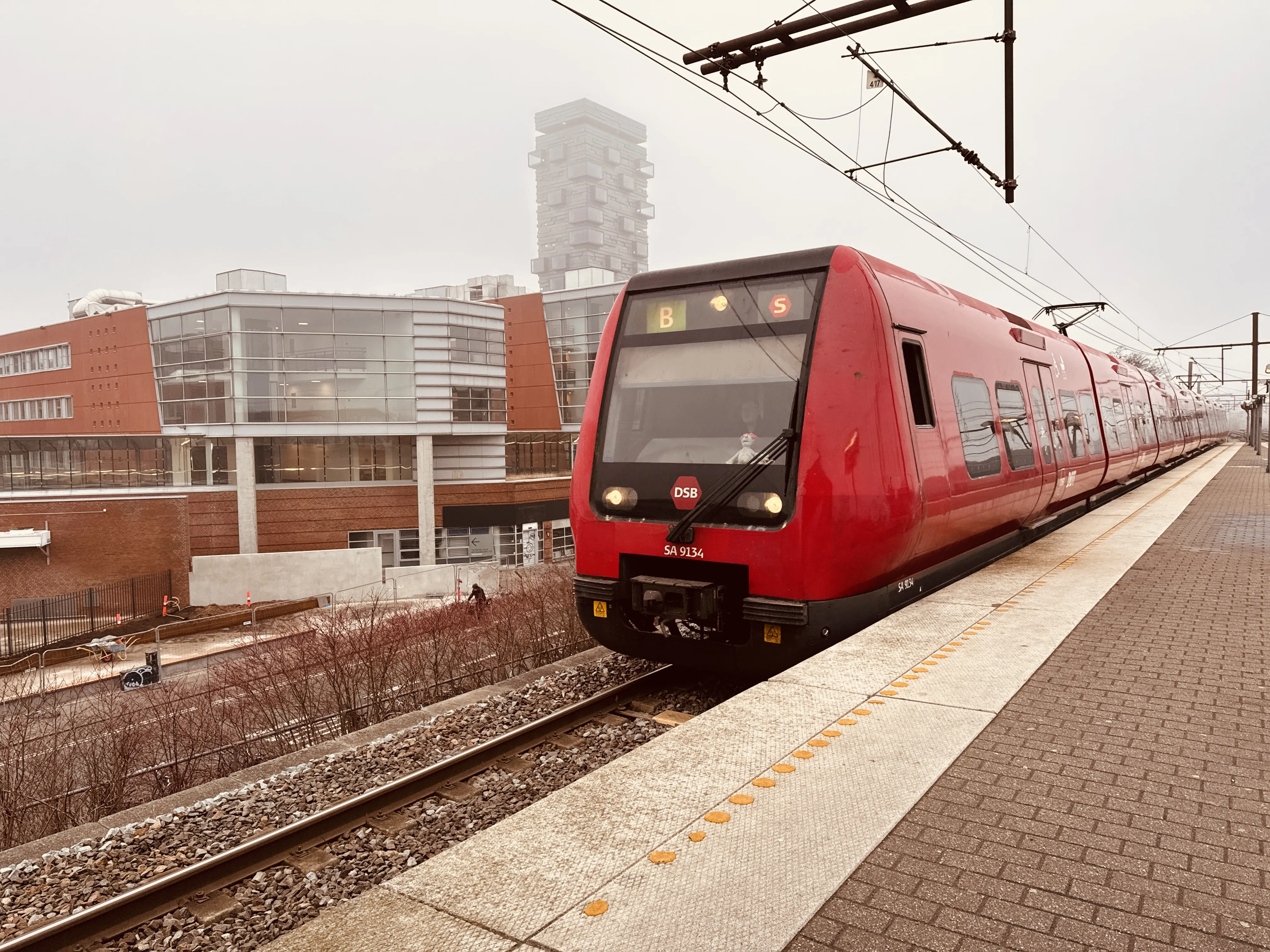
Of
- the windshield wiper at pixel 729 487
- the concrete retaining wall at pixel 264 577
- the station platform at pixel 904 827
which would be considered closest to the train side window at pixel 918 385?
the windshield wiper at pixel 729 487

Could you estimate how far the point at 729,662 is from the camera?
675 cm

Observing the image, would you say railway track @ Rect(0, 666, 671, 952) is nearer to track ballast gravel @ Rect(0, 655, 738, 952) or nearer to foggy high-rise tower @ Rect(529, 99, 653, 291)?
track ballast gravel @ Rect(0, 655, 738, 952)

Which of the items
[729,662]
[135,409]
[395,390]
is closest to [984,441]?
[729,662]

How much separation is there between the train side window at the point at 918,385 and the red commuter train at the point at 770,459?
0.08ft

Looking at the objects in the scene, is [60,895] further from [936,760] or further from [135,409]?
[135,409]

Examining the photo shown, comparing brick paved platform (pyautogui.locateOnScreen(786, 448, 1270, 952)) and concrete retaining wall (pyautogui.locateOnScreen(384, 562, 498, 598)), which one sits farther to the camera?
concrete retaining wall (pyautogui.locateOnScreen(384, 562, 498, 598))

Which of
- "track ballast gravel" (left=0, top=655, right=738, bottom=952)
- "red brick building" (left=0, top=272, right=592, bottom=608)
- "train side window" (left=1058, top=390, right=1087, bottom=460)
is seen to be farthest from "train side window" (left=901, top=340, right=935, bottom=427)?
"red brick building" (left=0, top=272, right=592, bottom=608)

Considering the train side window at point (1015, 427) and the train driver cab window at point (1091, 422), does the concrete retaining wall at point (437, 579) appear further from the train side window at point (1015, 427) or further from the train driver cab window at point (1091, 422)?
the train side window at point (1015, 427)

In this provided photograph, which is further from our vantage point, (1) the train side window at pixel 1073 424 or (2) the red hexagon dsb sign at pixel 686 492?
(1) the train side window at pixel 1073 424

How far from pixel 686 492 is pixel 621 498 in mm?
653

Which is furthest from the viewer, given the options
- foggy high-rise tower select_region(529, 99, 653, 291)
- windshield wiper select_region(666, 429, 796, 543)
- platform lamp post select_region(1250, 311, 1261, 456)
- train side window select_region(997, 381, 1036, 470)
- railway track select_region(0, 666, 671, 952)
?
foggy high-rise tower select_region(529, 99, 653, 291)

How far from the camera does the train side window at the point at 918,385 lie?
23.5 ft

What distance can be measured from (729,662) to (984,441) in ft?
12.7

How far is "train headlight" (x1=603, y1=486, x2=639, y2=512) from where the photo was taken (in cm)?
706
